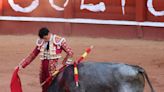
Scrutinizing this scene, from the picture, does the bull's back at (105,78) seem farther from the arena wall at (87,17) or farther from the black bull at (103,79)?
the arena wall at (87,17)

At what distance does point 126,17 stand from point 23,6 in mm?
2865

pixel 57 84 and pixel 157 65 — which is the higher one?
pixel 57 84

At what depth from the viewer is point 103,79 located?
5.85 metres

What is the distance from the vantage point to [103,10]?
1325 centimetres

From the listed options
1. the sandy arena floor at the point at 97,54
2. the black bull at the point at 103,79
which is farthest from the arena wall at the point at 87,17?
the black bull at the point at 103,79

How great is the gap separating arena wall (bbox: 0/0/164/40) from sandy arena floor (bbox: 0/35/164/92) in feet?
1.18

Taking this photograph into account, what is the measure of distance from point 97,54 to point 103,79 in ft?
16.8

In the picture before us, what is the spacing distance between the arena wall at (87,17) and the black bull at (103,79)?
679 centimetres

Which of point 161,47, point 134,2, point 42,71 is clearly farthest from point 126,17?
point 42,71

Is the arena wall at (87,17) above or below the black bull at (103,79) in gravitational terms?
below

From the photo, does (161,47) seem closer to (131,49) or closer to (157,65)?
(131,49)

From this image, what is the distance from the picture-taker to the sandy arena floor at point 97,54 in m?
8.64

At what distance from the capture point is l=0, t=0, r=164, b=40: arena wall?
41.7 ft

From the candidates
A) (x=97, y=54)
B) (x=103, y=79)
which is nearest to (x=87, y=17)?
(x=97, y=54)
